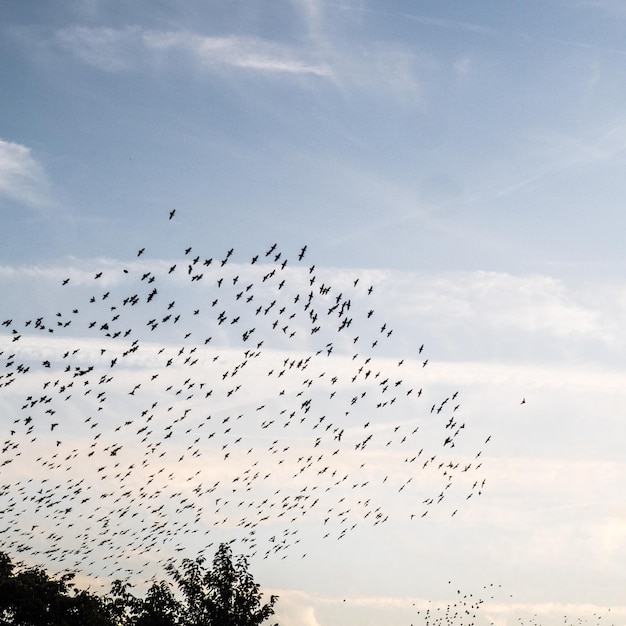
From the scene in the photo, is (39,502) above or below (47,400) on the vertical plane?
below

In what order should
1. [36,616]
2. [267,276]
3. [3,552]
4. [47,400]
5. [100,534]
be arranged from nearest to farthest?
[267,276]
[47,400]
[36,616]
[3,552]
[100,534]

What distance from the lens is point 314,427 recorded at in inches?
1713

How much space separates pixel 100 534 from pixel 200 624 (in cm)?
1284

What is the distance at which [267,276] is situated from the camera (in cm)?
3800

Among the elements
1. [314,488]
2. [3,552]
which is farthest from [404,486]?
[3,552]

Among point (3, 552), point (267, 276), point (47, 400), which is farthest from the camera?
point (3, 552)

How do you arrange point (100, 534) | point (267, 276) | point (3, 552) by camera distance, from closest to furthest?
point (267, 276)
point (3, 552)
point (100, 534)

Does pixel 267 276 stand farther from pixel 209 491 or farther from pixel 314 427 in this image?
pixel 209 491

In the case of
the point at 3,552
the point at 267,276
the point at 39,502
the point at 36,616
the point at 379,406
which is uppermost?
the point at 267,276

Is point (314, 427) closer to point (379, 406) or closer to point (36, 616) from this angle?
point (379, 406)

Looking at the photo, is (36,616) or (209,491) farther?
(209,491)

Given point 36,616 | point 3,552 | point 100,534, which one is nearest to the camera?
point 36,616

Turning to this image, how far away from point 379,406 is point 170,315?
14.6m

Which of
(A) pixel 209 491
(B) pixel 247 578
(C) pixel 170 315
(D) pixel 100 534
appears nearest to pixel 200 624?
(B) pixel 247 578
